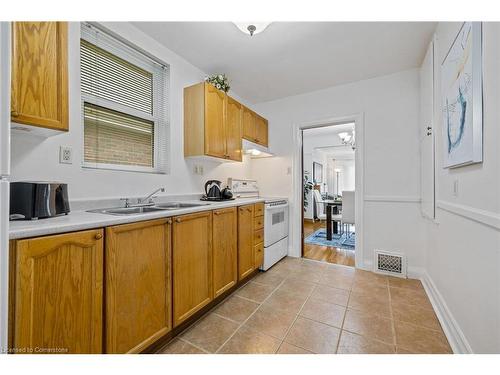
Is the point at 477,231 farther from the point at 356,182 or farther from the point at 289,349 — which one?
the point at 356,182

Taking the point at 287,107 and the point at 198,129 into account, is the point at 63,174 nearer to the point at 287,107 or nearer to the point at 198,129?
the point at 198,129

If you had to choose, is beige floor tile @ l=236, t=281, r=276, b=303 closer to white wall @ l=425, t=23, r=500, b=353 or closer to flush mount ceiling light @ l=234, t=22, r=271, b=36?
white wall @ l=425, t=23, r=500, b=353

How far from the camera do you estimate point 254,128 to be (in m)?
3.07

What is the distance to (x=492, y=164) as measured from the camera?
980 mm

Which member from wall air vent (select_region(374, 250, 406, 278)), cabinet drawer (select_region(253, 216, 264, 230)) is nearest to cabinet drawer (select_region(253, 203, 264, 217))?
cabinet drawer (select_region(253, 216, 264, 230))

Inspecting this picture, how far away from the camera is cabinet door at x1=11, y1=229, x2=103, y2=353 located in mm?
806

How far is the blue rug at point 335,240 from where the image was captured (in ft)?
12.3

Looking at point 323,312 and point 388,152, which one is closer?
point 323,312

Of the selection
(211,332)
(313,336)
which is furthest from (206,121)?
(313,336)

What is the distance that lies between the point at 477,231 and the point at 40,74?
94.7 inches
